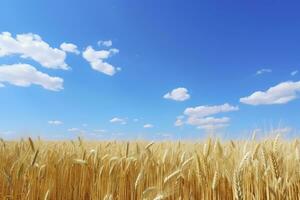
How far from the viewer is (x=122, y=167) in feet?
9.84

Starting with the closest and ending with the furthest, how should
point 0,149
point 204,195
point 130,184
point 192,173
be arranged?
point 204,195 → point 192,173 → point 130,184 → point 0,149

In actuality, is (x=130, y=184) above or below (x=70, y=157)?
below

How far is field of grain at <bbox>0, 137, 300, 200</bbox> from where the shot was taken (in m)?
2.31

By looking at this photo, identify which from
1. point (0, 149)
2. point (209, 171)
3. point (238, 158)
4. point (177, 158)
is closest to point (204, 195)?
point (209, 171)

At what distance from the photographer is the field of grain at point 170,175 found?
2312 millimetres

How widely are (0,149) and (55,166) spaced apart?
4.93ft

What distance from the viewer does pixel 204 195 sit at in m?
2.45

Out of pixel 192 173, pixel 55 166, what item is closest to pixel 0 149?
pixel 55 166

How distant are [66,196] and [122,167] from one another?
640 mm

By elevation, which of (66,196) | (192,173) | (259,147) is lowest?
(66,196)

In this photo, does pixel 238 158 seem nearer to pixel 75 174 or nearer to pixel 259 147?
pixel 259 147

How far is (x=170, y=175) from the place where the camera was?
2.43 metres

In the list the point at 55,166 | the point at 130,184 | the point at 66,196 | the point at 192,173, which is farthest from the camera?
the point at 55,166

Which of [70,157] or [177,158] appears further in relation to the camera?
[70,157]
